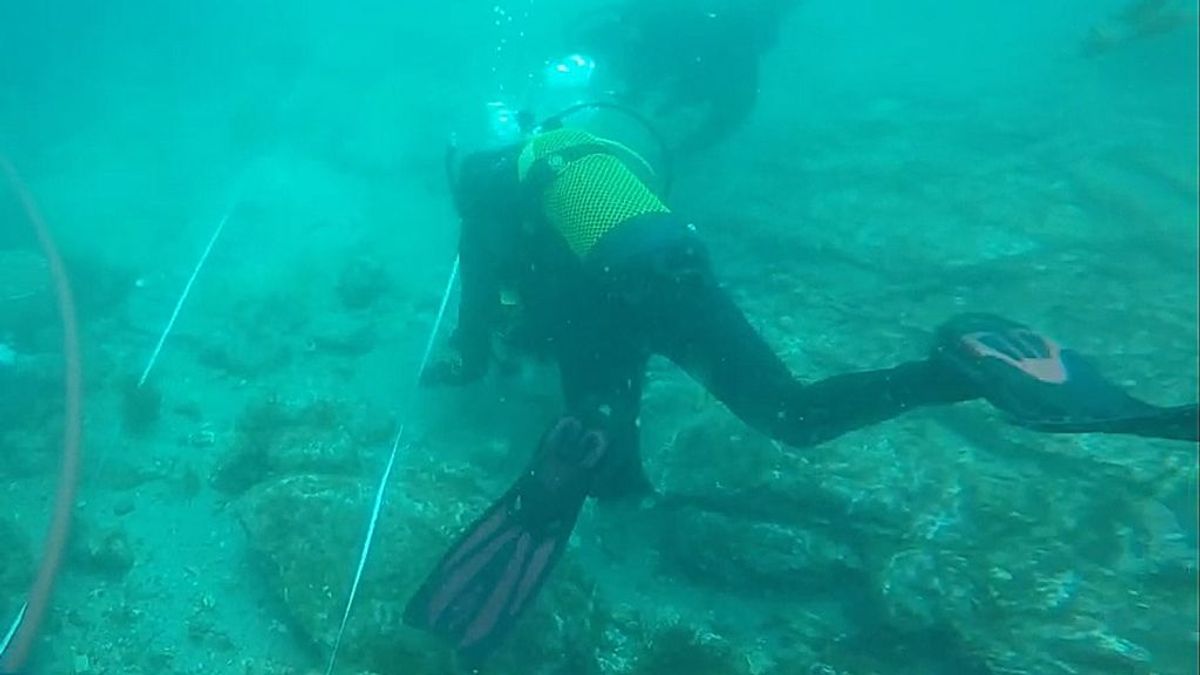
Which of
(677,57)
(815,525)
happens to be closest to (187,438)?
(815,525)

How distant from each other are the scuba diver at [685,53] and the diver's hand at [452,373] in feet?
16.2

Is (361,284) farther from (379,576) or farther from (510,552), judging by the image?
(510,552)

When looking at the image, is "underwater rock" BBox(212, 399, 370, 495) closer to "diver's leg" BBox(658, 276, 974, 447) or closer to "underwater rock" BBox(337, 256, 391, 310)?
"underwater rock" BBox(337, 256, 391, 310)

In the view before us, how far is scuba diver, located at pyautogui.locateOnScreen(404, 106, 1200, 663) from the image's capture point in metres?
3.42

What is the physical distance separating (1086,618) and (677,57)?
26.5ft

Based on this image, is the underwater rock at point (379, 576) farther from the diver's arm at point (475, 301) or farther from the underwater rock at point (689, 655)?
the diver's arm at point (475, 301)

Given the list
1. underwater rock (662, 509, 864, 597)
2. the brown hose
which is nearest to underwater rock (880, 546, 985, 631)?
underwater rock (662, 509, 864, 597)

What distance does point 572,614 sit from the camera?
4.33 m

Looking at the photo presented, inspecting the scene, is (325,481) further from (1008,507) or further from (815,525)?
(1008,507)

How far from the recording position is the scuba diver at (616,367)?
3.42 metres

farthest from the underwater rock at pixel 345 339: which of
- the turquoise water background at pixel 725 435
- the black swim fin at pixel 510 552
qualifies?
the black swim fin at pixel 510 552

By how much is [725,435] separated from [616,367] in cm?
131

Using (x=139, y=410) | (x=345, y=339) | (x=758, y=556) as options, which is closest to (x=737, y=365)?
(x=758, y=556)

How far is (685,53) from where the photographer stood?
33.0 feet
